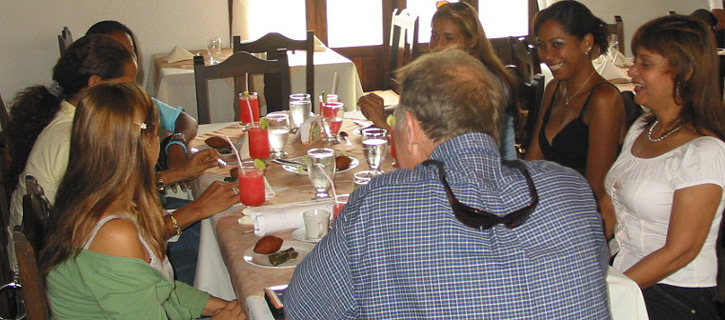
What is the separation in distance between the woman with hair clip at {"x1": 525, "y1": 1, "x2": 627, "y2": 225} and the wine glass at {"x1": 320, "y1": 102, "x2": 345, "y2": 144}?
29.0 inches

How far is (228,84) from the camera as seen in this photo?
420 cm

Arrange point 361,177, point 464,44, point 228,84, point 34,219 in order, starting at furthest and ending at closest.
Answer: point 228,84 → point 464,44 → point 361,177 → point 34,219

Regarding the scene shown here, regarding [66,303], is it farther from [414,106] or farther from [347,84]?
[347,84]

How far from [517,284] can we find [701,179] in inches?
32.3

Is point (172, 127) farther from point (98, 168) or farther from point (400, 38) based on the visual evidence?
point (400, 38)

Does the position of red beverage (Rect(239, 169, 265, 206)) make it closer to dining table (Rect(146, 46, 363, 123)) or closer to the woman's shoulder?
the woman's shoulder

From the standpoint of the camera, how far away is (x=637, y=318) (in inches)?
59.2

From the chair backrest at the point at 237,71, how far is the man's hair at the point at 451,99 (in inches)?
88.8

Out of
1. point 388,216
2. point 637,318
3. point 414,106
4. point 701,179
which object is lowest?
point 637,318

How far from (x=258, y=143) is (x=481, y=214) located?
1.59m

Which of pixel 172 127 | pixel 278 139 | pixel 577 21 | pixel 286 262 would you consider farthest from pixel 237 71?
pixel 286 262

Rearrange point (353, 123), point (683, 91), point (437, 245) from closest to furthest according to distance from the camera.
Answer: point (437, 245) < point (683, 91) < point (353, 123)

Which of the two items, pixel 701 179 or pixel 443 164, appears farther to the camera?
pixel 701 179

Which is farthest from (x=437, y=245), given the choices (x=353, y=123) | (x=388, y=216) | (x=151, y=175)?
(x=353, y=123)
